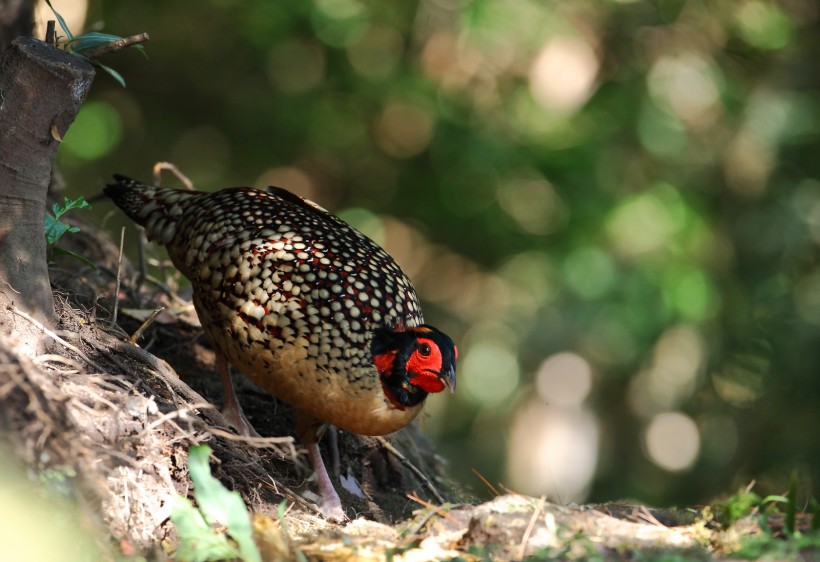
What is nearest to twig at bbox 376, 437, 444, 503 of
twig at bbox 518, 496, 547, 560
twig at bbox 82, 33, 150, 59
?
twig at bbox 518, 496, 547, 560

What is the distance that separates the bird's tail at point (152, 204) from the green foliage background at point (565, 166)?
4135 millimetres

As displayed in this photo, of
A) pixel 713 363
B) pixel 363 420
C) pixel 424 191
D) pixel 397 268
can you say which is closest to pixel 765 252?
pixel 713 363

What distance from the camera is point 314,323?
450 cm

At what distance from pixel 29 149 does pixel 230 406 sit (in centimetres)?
166

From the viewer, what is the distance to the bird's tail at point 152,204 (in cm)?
524

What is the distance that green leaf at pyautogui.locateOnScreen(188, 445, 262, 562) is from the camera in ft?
9.96

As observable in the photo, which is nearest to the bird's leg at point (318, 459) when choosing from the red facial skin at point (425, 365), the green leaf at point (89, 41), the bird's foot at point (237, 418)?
the bird's foot at point (237, 418)

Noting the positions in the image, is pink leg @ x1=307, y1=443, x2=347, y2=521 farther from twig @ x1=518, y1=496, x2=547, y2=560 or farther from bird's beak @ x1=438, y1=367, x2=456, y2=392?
twig @ x1=518, y1=496, x2=547, y2=560

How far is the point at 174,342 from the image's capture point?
5555 millimetres

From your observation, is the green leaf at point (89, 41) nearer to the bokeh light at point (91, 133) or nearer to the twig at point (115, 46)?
the twig at point (115, 46)

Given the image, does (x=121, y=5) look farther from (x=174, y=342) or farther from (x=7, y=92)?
(x=7, y=92)

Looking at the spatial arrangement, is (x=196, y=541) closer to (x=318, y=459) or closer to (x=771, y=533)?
(x=318, y=459)

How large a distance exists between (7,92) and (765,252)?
799 centimetres

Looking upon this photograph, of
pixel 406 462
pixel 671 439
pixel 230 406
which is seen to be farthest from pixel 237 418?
pixel 671 439
